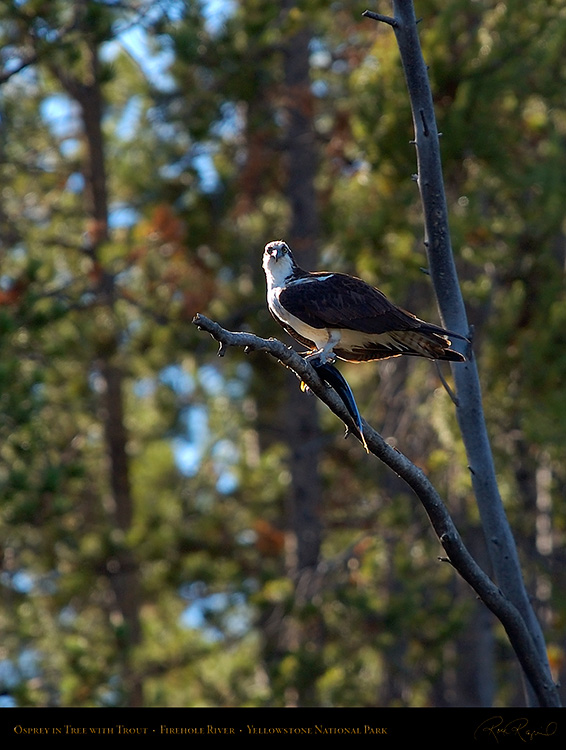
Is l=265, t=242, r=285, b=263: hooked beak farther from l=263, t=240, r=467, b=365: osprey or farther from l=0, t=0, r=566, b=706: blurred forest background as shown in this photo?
l=0, t=0, r=566, b=706: blurred forest background

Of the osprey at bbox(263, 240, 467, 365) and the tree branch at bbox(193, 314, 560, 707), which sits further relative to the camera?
the osprey at bbox(263, 240, 467, 365)

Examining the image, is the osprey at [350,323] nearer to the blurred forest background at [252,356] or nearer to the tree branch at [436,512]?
the tree branch at [436,512]

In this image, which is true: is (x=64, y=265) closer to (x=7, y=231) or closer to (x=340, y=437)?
(x=7, y=231)

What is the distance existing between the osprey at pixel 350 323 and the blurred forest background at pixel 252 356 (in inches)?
148

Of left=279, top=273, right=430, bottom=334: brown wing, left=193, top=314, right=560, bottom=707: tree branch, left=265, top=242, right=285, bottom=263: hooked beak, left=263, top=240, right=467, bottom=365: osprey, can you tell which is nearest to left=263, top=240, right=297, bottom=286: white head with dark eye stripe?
left=265, top=242, right=285, bottom=263: hooked beak

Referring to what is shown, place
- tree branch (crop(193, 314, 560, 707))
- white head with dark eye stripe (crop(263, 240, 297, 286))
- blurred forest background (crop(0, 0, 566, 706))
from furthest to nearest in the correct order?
blurred forest background (crop(0, 0, 566, 706)), white head with dark eye stripe (crop(263, 240, 297, 286)), tree branch (crop(193, 314, 560, 707))

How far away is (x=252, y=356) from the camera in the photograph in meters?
14.5

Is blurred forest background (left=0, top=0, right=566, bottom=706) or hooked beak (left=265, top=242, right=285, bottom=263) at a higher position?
blurred forest background (left=0, top=0, right=566, bottom=706)

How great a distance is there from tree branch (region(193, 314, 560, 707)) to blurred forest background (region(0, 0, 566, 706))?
15.1 ft

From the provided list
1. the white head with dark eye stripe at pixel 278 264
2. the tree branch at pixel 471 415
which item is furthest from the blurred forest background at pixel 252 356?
the tree branch at pixel 471 415

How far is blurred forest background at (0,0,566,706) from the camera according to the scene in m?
10.7

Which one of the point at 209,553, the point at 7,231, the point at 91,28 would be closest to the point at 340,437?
the point at 209,553

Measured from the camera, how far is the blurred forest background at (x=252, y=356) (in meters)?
10.7
